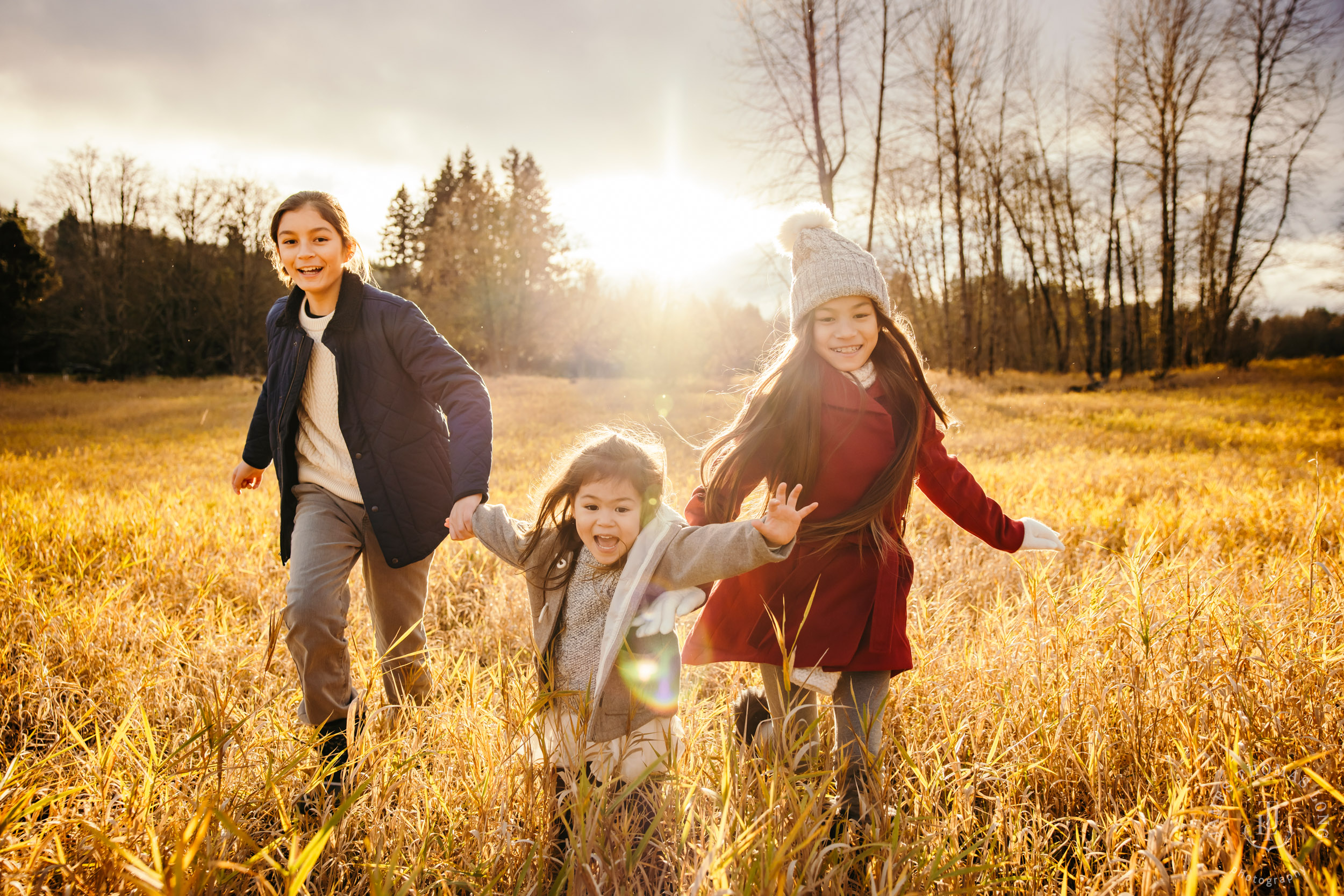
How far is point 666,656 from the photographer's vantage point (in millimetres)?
1890

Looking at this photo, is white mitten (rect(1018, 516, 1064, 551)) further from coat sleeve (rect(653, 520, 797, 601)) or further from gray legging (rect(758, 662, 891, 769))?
coat sleeve (rect(653, 520, 797, 601))

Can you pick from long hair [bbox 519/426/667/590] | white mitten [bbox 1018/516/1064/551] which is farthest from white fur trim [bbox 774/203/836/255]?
white mitten [bbox 1018/516/1064/551]

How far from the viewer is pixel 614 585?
1.97 metres

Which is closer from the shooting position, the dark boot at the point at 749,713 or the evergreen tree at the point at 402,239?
the dark boot at the point at 749,713

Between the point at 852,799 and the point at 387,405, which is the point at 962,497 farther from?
the point at 387,405

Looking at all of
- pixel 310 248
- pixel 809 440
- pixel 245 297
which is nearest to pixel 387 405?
pixel 310 248

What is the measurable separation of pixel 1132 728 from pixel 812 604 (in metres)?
1.02

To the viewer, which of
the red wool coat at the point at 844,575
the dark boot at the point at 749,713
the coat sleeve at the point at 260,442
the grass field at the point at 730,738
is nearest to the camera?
the grass field at the point at 730,738

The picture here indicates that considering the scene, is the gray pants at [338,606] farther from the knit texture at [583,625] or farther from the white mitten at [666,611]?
the white mitten at [666,611]

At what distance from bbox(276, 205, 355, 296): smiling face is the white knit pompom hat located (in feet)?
5.68

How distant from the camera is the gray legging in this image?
208cm

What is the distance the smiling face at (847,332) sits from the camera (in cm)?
228

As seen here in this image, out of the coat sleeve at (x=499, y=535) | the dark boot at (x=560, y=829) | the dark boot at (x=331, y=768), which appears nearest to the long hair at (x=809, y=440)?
the coat sleeve at (x=499, y=535)

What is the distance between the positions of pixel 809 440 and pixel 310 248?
6.47 feet
